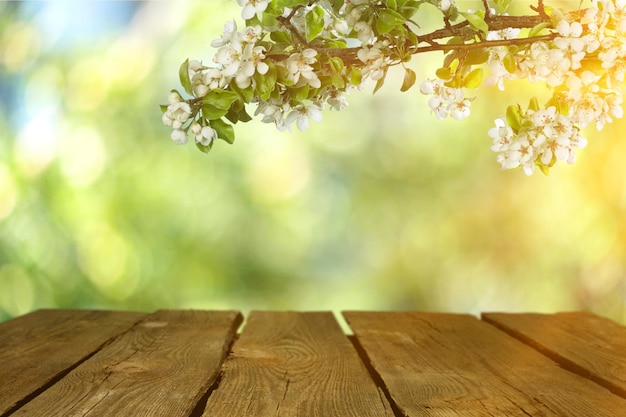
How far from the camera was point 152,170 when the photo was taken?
3760 millimetres

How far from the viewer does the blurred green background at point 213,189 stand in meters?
3.77

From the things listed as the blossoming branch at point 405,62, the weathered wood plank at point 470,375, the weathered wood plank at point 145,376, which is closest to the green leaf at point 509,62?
the blossoming branch at point 405,62

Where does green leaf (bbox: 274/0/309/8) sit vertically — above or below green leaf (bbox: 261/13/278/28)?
above

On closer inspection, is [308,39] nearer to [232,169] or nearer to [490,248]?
[232,169]

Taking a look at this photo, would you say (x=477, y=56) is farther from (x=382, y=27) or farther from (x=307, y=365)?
(x=307, y=365)

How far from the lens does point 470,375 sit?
1.09 m

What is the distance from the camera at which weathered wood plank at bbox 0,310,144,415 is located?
3.30 ft

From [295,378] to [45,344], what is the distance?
470mm

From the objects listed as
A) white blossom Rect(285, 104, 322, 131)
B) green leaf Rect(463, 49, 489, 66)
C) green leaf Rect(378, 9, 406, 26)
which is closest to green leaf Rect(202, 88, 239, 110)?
white blossom Rect(285, 104, 322, 131)

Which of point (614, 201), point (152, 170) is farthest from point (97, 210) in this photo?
point (614, 201)

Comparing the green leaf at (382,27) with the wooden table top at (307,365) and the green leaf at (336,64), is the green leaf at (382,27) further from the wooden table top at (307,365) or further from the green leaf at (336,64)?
the wooden table top at (307,365)

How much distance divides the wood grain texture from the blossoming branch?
1.09 ft

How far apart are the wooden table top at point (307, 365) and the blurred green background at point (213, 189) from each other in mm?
2176

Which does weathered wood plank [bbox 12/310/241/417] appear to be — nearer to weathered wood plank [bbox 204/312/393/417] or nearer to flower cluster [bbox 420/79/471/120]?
weathered wood plank [bbox 204/312/393/417]
